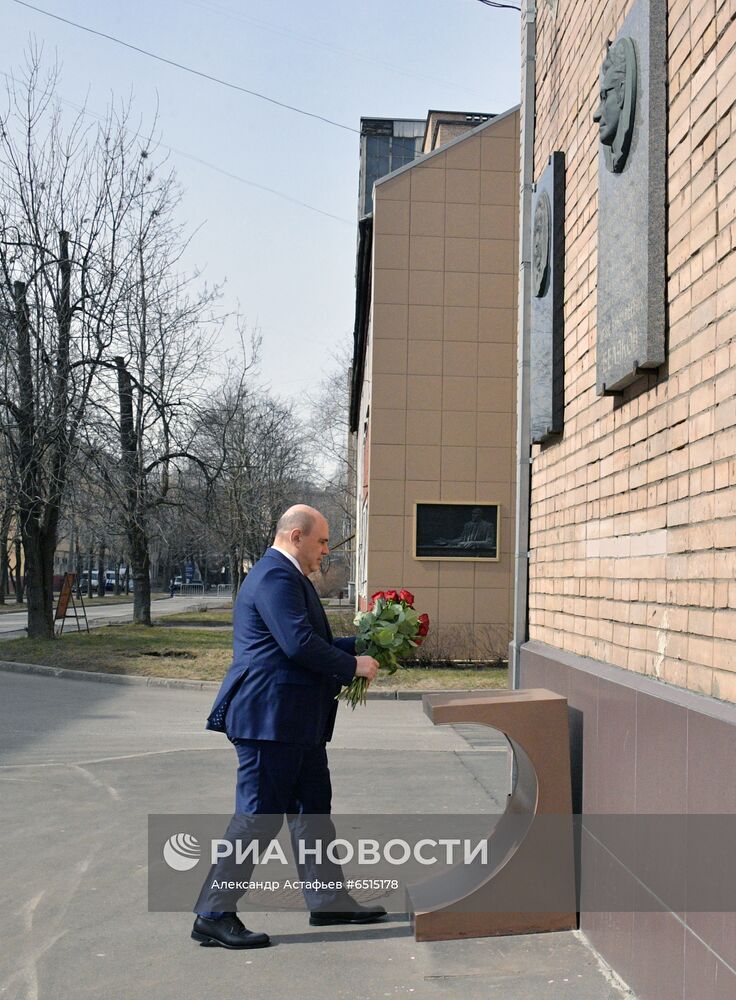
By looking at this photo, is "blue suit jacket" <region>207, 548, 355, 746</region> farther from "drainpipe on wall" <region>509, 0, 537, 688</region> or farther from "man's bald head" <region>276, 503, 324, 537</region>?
"drainpipe on wall" <region>509, 0, 537, 688</region>

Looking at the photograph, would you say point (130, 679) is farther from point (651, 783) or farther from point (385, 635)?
point (651, 783)

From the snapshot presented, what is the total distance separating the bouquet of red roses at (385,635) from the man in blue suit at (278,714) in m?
0.31

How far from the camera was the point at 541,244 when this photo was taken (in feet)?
20.7

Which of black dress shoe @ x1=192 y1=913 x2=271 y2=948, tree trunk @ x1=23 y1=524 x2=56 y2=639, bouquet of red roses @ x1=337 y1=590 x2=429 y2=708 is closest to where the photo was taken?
black dress shoe @ x1=192 y1=913 x2=271 y2=948

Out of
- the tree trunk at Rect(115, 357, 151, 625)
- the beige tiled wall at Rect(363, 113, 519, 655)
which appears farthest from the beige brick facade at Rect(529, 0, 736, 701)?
the tree trunk at Rect(115, 357, 151, 625)

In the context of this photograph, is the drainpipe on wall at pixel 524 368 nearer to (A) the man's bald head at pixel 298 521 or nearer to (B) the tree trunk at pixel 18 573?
(A) the man's bald head at pixel 298 521

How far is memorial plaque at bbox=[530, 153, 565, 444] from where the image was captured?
5.85 m

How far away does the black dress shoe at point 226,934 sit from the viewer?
4750 mm

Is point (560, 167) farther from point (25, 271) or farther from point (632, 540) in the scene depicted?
point (25, 271)

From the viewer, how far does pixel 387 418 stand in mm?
19188

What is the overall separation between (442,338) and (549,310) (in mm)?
13339

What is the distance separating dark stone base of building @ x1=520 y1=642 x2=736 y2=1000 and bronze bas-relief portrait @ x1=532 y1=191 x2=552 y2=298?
86.9 inches

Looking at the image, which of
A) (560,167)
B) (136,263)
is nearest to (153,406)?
(136,263)

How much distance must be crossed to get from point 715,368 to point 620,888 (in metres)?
1.99
